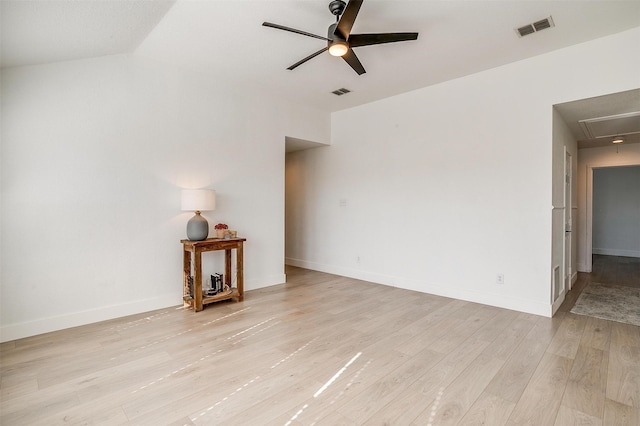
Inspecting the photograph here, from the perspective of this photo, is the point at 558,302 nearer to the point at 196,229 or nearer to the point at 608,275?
the point at 608,275

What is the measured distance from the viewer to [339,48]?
2545 mm

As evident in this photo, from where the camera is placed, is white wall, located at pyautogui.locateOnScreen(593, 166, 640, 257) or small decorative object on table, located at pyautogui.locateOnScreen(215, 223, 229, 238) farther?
white wall, located at pyautogui.locateOnScreen(593, 166, 640, 257)

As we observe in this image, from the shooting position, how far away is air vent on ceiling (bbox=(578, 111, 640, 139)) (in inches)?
151

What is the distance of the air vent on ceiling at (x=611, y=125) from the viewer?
12.6 ft

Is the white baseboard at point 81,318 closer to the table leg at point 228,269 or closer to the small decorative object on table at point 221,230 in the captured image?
the table leg at point 228,269

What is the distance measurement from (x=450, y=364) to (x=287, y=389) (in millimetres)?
1273

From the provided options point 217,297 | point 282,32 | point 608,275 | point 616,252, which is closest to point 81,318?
point 217,297

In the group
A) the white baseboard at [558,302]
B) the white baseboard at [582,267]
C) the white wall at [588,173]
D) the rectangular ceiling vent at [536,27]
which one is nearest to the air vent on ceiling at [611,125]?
the white wall at [588,173]

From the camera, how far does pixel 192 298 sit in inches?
145

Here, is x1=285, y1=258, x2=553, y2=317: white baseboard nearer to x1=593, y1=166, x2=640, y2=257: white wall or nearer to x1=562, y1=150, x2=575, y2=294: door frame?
x1=562, y1=150, x2=575, y2=294: door frame

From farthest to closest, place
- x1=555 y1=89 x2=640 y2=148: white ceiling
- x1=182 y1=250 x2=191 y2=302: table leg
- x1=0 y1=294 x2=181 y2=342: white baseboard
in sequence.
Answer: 1. x1=182 y1=250 x2=191 y2=302: table leg
2. x1=555 y1=89 x2=640 y2=148: white ceiling
3. x1=0 y1=294 x2=181 y2=342: white baseboard

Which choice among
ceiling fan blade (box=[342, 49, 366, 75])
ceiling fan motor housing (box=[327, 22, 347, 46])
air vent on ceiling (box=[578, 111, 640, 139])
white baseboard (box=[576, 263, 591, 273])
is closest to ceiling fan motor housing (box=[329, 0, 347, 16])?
ceiling fan motor housing (box=[327, 22, 347, 46])

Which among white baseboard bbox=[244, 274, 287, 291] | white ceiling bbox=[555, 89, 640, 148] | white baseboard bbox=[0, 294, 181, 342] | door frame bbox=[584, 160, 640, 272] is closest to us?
white baseboard bbox=[0, 294, 181, 342]

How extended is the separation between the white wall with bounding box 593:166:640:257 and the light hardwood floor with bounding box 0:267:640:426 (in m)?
6.78
